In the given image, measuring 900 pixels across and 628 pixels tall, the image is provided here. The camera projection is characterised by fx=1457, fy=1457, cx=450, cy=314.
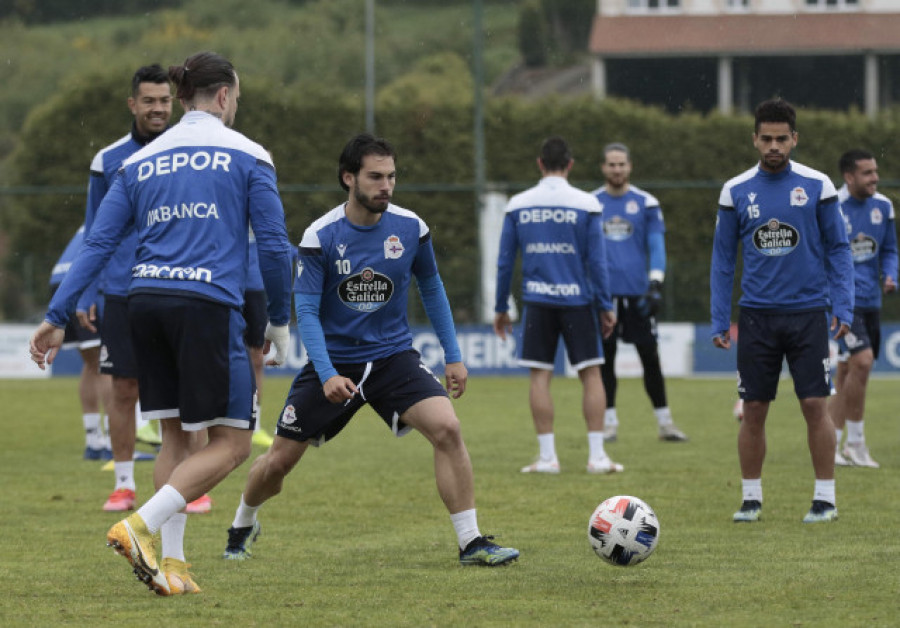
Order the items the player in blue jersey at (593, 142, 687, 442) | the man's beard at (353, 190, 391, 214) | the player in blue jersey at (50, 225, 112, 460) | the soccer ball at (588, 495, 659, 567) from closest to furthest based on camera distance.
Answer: the soccer ball at (588, 495, 659, 567) → the man's beard at (353, 190, 391, 214) → the player in blue jersey at (50, 225, 112, 460) → the player in blue jersey at (593, 142, 687, 442)

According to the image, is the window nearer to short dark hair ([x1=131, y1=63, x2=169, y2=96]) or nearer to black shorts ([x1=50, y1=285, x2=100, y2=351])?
black shorts ([x1=50, y1=285, x2=100, y2=351])

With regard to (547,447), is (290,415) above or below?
above

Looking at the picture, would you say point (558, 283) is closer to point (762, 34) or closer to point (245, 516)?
point (245, 516)

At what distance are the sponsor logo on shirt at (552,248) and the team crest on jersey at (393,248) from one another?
12.5ft

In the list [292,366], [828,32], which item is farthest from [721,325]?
[828,32]

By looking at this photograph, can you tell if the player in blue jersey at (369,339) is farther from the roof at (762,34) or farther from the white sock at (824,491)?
the roof at (762,34)

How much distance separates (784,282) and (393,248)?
2377 mm

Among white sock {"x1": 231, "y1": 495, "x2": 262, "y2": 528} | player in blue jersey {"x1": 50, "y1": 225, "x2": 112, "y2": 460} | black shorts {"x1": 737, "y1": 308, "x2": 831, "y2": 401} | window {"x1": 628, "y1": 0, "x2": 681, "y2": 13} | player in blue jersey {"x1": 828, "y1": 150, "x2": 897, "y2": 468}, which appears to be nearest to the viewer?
white sock {"x1": 231, "y1": 495, "x2": 262, "y2": 528}

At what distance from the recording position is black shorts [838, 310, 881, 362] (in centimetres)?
1055

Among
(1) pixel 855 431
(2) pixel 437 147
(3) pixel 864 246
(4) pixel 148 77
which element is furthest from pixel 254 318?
(2) pixel 437 147

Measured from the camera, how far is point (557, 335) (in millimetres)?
10352

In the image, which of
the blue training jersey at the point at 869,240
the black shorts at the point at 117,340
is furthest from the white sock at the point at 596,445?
the black shorts at the point at 117,340

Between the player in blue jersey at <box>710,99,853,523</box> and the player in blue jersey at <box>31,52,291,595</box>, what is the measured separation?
2.99 m

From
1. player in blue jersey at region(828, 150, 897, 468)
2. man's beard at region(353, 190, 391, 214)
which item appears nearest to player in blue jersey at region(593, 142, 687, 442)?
player in blue jersey at region(828, 150, 897, 468)
